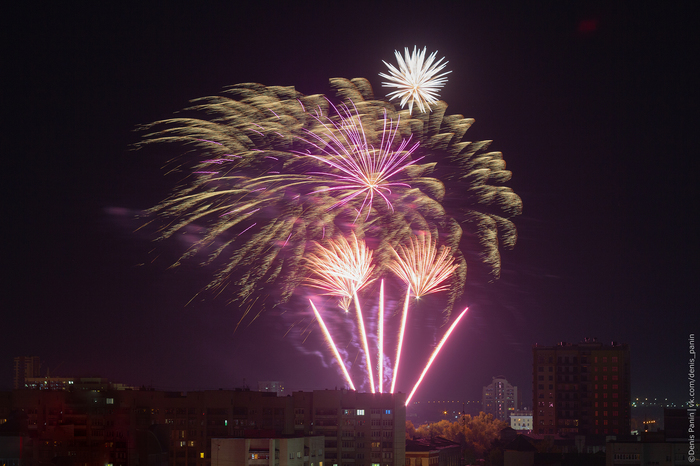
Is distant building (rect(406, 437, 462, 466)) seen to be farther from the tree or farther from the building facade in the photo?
the building facade

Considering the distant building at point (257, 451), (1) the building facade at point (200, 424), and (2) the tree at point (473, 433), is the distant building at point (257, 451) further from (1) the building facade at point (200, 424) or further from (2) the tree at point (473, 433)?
(2) the tree at point (473, 433)

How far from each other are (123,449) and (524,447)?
111 ft

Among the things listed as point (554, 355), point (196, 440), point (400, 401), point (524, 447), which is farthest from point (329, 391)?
point (554, 355)

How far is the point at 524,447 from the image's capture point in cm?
7081

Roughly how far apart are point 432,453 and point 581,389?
27.9 meters

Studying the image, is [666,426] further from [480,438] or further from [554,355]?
[480,438]

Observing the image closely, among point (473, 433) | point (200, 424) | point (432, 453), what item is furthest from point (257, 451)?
point (473, 433)

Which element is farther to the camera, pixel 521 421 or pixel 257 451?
pixel 521 421

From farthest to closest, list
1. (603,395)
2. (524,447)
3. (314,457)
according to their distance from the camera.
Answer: (603,395)
(524,447)
(314,457)

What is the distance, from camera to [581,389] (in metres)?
92.6

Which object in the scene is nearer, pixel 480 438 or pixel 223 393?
pixel 223 393

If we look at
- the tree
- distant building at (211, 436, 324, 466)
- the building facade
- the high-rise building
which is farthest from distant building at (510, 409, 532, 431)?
distant building at (211, 436, 324, 466)

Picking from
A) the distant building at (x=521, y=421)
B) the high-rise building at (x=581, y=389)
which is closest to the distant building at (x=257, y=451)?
the high-rise building at (x=581, y=389)

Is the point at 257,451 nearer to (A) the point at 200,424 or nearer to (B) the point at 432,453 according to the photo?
(A) the point at 200,424
